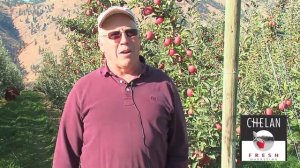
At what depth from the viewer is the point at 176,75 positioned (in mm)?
5223

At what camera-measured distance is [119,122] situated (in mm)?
2355

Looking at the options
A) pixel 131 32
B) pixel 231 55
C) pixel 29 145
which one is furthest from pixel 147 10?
pixel 29 145

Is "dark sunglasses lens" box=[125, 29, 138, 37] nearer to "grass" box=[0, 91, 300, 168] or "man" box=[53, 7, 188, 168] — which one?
"man" box=[53, 7, 188, 168]

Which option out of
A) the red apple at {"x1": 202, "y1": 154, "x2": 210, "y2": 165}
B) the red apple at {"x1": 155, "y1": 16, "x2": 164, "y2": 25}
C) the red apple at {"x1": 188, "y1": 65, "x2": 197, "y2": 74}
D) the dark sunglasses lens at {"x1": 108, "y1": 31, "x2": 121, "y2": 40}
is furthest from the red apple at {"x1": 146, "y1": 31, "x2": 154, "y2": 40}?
the dark sunglasses lens at {"x1": 108, "y1": 31, "x2": 121, "y2": 40}

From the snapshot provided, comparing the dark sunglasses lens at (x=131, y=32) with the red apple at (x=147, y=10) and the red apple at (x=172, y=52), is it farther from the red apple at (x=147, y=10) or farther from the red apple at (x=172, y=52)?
the red apple at (x=147, y=10)

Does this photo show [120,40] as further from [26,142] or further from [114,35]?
[26,142]

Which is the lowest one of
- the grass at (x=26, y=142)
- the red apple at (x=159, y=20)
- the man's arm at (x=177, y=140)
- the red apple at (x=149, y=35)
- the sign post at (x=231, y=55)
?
the grass at (x=26, y=142)

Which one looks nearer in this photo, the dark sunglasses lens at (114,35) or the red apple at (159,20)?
the dark sunglasses lens at (114,35)

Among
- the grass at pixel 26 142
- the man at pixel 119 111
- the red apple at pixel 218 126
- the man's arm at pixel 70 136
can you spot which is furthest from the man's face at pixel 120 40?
the grass at pixel 26 142

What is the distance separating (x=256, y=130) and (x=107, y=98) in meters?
1.41

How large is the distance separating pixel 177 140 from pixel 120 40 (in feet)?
2.17

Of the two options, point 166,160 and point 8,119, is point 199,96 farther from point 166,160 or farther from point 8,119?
point 8,119

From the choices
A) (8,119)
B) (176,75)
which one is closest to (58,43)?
(8,119)

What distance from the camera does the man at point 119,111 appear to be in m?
2.36
